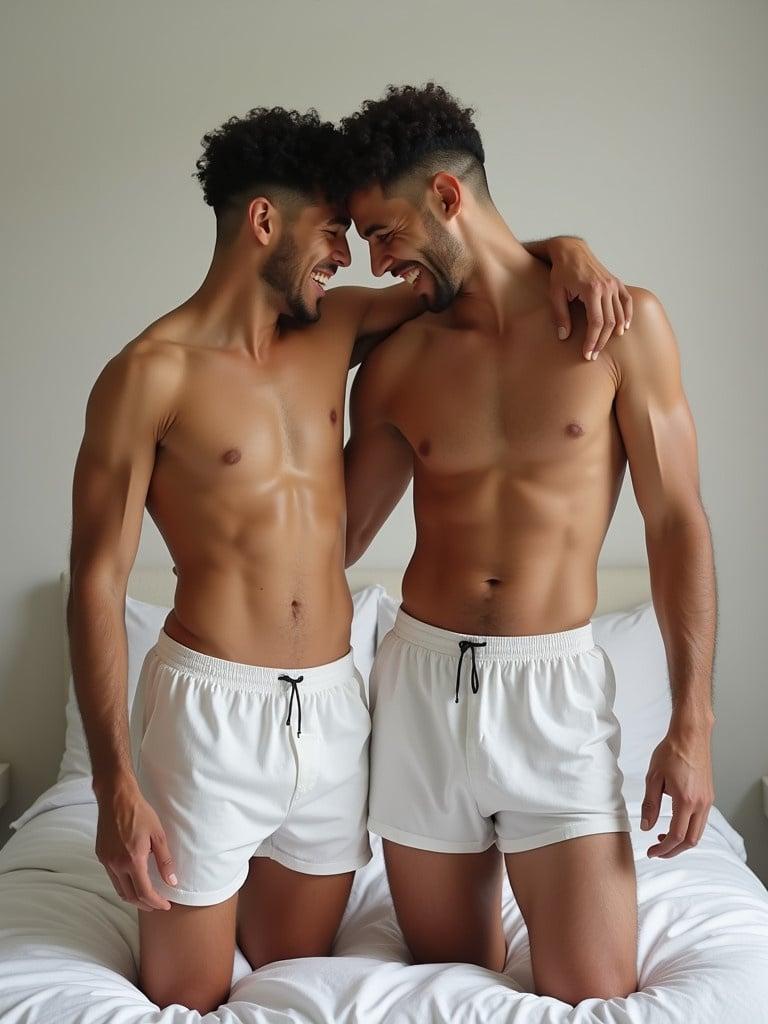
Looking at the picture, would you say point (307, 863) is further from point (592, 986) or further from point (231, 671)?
point (592, 986)

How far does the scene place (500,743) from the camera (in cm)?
164

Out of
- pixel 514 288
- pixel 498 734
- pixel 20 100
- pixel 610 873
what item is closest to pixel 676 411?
pixel 514 288

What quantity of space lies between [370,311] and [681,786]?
Result: 0.91 meters

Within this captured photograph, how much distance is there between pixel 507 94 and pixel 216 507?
5.91 feet

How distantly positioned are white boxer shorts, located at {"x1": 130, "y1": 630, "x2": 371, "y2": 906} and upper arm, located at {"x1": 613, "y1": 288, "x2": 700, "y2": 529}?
56 centimetres

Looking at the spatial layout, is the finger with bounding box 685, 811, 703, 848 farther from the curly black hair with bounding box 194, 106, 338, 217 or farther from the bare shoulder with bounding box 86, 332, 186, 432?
the curly black hair with bounding box 194, 106, 338, 217

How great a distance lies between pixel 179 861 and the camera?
64.6 inches

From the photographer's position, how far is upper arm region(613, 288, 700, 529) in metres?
1.65

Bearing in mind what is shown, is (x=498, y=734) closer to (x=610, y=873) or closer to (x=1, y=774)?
(x=610, y=873)

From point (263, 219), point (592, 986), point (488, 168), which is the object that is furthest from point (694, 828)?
point (488, 168)

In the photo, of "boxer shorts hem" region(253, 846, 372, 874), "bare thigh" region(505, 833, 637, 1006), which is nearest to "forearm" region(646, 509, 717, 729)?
"bare thigh" region(505, 833, 637, 1006)

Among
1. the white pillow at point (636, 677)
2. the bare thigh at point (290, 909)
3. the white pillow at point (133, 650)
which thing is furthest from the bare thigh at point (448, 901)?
the white pillow at point (133, 650)

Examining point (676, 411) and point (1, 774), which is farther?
point (1, 774)

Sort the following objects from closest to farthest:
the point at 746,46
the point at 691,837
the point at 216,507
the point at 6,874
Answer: the point at 691,837 → the point at 216,507 → the point at 6,874 → the point at 746,46
